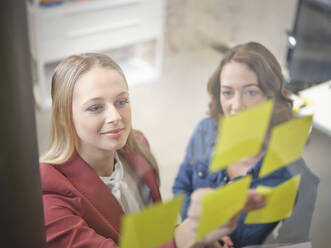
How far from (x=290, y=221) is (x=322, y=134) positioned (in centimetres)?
14

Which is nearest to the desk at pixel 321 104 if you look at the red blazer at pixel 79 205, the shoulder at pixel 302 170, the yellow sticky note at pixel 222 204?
the shoulder at pixel 302 170

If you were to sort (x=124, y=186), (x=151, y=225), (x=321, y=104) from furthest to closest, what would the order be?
(x=321, y=104), (x=124, y=186), (x=151, y=225)

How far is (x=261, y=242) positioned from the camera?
0.58m

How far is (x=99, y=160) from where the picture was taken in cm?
51

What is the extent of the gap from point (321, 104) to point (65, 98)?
0.38 m

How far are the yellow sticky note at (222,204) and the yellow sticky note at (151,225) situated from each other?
3 cm

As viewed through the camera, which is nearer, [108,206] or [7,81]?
[7,81]

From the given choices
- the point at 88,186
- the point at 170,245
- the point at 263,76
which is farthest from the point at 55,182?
the point at 263,76

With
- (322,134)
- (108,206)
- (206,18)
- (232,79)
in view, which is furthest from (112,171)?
(206,18)

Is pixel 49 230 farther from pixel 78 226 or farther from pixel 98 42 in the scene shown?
pixel 98 42

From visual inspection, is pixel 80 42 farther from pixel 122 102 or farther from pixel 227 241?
pixel 227 241

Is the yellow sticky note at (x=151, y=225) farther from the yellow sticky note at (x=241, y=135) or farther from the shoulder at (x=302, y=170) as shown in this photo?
the shoulder at (x=302, y=170)

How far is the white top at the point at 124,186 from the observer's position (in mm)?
507

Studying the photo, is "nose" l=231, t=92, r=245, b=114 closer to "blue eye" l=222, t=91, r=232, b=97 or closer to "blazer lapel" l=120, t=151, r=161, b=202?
"blue eye" l=222, t=91, r=232, b=97
